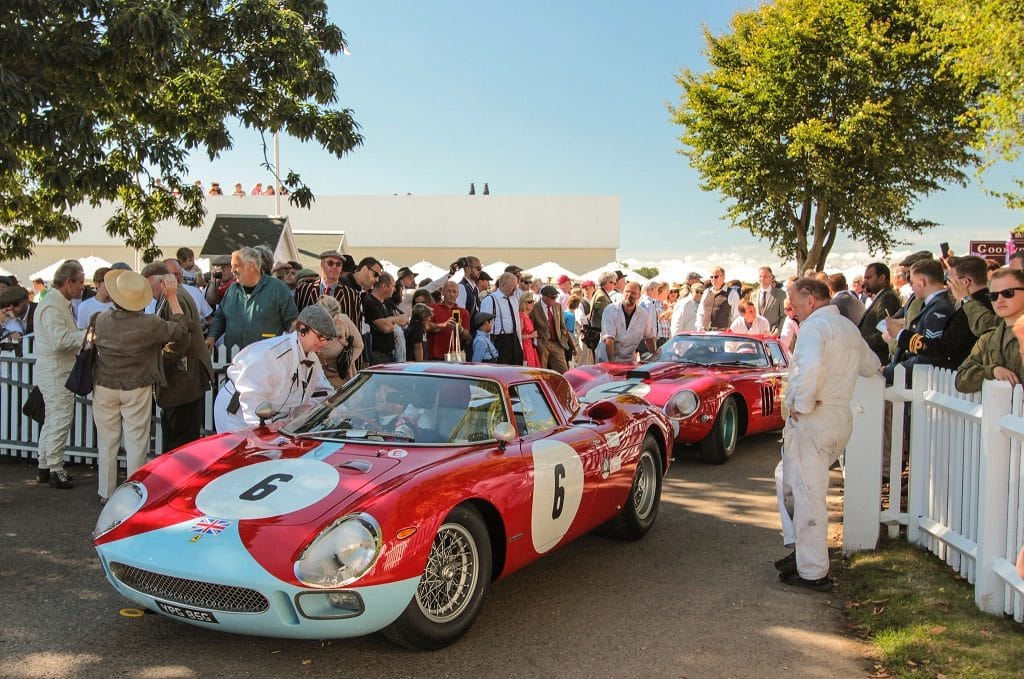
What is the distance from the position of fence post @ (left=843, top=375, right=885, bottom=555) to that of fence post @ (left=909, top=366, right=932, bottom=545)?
0.21 metres

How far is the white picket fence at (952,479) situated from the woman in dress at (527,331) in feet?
20.2

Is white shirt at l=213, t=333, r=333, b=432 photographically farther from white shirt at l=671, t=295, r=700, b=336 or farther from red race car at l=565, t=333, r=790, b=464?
white shirt at l=671, t=295, r=700, b=336

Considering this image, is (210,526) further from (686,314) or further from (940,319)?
(686,314)

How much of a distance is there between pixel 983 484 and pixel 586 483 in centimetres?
226

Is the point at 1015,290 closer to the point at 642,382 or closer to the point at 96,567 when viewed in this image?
the point at 642,382

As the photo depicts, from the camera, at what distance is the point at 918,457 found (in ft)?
19.0

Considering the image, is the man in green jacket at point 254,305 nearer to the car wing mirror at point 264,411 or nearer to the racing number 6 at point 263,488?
the car wing mirror at point 264,411

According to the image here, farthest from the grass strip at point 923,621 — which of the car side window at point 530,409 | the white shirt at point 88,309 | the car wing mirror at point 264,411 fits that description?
the white shirt at point 88,309

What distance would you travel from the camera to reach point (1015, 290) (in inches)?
196

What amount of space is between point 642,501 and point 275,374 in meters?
2.85

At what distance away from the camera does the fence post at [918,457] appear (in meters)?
5.76

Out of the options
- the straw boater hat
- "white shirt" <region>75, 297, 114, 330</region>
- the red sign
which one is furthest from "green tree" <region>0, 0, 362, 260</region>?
the red sign

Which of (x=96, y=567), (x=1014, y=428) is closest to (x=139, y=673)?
(x=96, y=567)

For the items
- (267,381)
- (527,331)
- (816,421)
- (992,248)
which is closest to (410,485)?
(267,381)
